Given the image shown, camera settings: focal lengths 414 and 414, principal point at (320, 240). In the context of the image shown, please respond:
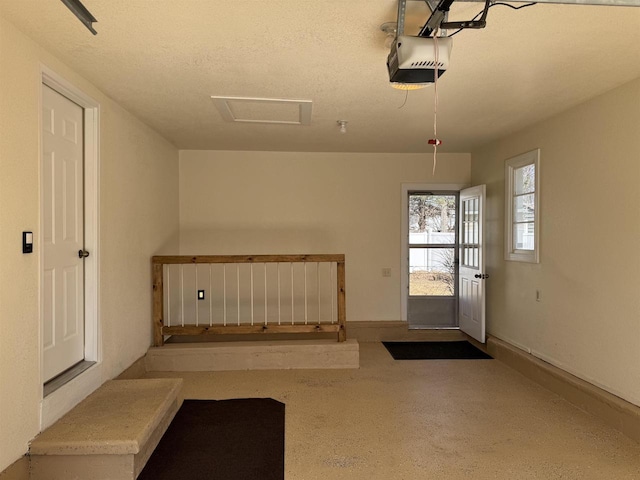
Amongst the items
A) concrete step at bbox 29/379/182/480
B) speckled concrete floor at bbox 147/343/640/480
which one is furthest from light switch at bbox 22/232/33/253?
speckled concrete floor at bbox 147/343/640/480

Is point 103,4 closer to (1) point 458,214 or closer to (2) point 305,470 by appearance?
(2) point 305,470

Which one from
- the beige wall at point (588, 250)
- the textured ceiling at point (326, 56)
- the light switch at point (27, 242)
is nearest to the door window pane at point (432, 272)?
the beige wall at point (588, 250)

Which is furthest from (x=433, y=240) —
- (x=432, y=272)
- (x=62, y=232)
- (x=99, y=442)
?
(x=99, y=442)

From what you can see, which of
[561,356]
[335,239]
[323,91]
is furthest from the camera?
[335,239]

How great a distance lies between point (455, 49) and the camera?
95.8 inches

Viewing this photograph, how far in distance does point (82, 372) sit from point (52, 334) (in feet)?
1.22

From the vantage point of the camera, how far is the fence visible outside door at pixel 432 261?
6.33m

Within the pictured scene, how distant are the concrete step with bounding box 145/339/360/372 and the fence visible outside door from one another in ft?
7.33

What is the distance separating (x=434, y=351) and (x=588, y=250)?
2269 mm

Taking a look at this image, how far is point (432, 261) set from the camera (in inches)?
252

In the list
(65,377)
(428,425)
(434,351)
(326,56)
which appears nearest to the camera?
(326,56)

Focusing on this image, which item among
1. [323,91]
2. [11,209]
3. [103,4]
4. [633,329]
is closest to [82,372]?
[11,209]

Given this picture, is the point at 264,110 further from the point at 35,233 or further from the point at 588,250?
the point at 588,250

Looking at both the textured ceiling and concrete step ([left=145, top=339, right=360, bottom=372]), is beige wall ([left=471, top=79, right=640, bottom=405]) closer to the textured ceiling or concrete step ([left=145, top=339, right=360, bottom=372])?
the textured ceiling
